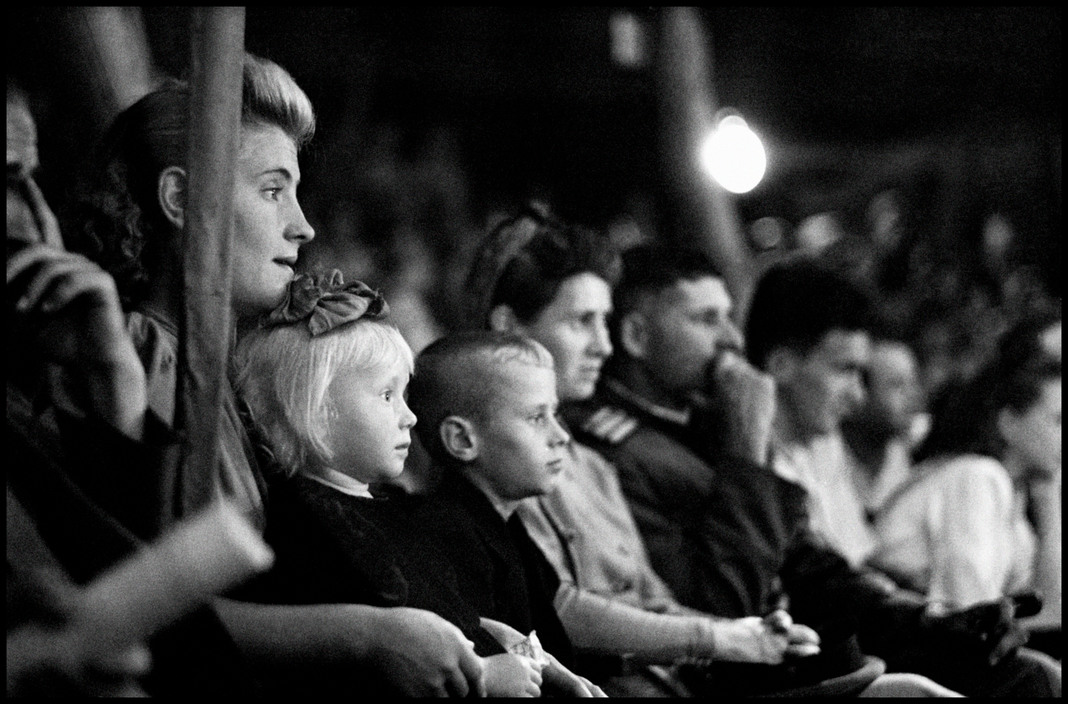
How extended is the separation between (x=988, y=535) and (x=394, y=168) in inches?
173

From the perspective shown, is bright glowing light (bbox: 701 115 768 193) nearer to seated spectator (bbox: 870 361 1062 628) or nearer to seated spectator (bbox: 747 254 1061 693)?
seated spectator (bbox: 747 254 1061 693)

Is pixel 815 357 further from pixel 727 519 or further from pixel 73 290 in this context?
pixel 73 290

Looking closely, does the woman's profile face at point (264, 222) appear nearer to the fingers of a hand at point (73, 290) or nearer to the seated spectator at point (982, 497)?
the fingers of a hand at point (73, 290)

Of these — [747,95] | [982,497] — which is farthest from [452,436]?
[747,95]

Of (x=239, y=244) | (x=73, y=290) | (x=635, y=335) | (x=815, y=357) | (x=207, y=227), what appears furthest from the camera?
(x=815, y=357)

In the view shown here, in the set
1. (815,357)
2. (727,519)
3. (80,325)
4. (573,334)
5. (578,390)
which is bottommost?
(727,519)

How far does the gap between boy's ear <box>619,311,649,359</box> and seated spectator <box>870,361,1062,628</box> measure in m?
0.92

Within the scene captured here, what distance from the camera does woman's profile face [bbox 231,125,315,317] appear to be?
6.43 ft

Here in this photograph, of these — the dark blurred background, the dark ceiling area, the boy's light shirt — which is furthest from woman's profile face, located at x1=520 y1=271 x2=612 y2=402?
the dark ceiling area

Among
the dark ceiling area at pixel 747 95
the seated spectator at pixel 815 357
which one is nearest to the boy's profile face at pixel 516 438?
the seated spectator at pixel 815 357

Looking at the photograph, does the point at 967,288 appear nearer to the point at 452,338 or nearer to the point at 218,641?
the point at 452,338

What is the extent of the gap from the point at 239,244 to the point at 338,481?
0.35 m

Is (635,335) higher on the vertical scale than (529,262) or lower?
lower

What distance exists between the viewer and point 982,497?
375cm
